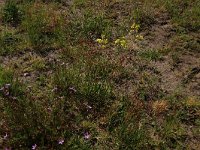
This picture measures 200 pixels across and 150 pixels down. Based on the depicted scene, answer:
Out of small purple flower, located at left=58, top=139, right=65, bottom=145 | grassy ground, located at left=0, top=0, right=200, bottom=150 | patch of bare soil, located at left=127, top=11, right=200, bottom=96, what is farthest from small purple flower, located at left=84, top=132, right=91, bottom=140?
patch of bare soil, located at left=127, top=11, right=200, bottom=96

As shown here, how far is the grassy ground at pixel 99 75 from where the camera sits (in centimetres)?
681

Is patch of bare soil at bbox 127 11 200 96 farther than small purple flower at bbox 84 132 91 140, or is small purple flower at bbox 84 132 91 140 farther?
patch of bare soil at bbox 127 11 200 96

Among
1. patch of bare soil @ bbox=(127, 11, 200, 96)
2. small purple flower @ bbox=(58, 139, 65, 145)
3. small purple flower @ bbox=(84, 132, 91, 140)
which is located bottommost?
small purple flower @ bbox=(84, 132, 91, 140)

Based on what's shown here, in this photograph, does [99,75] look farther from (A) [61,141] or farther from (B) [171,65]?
(A) [61,141]

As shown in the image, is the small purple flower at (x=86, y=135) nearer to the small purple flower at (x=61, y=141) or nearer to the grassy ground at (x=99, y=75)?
the grassy ground at (x=99, y=75)

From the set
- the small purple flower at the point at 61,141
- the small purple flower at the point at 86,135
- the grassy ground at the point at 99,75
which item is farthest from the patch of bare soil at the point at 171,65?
the small purple flower at the point at 61,141

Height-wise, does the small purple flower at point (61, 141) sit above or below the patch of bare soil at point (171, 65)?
below

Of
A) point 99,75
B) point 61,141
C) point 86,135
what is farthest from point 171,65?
point 61,141

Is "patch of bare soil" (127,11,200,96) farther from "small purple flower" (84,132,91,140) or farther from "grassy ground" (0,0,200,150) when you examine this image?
"small purple flower" (84,132,91,140)

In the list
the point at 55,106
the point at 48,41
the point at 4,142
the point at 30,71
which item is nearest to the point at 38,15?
the point at 48,41

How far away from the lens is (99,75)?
824cm

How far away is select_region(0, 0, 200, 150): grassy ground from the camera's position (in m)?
6.81

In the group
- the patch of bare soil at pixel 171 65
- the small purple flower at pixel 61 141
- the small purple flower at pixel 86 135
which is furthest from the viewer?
the patch of bare soil at pixel 171 65

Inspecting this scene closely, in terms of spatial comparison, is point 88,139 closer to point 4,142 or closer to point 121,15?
point 4,142
